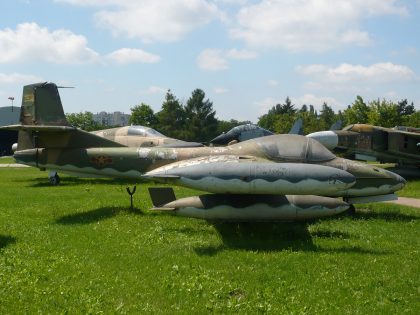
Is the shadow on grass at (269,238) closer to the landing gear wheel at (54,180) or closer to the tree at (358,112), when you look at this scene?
the landing gear wheel at (54,180)

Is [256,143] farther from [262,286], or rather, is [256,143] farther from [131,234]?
[262,286]

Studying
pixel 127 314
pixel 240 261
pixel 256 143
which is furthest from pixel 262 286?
pixel 256 143

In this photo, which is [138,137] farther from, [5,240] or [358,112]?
[358,112]

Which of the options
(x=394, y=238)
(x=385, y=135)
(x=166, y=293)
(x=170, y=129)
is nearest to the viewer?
(x=166, y=293)

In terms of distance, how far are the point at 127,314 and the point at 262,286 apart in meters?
1.89

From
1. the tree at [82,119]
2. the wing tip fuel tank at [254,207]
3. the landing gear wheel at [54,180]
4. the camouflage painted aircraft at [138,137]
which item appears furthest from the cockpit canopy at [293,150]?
the tree at [82,119]

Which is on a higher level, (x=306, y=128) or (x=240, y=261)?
(x=306, y=128)

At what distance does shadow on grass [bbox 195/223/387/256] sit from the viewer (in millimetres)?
7648

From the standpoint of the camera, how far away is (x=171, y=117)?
271 ft

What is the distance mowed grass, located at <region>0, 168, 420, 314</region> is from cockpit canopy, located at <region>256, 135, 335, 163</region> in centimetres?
152

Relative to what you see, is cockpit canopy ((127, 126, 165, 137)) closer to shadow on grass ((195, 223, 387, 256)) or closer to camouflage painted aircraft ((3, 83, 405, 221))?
camouflage painted aircraft ((3, 83, 405, 221))

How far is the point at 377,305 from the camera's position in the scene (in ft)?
17.0

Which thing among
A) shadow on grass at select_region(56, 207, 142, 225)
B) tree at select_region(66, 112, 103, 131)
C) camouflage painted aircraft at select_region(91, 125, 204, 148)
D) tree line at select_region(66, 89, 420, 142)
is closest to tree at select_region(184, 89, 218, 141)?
tree line at select_region(66, 89, 420, 142)

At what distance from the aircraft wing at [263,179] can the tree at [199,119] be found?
69061 millimetres
